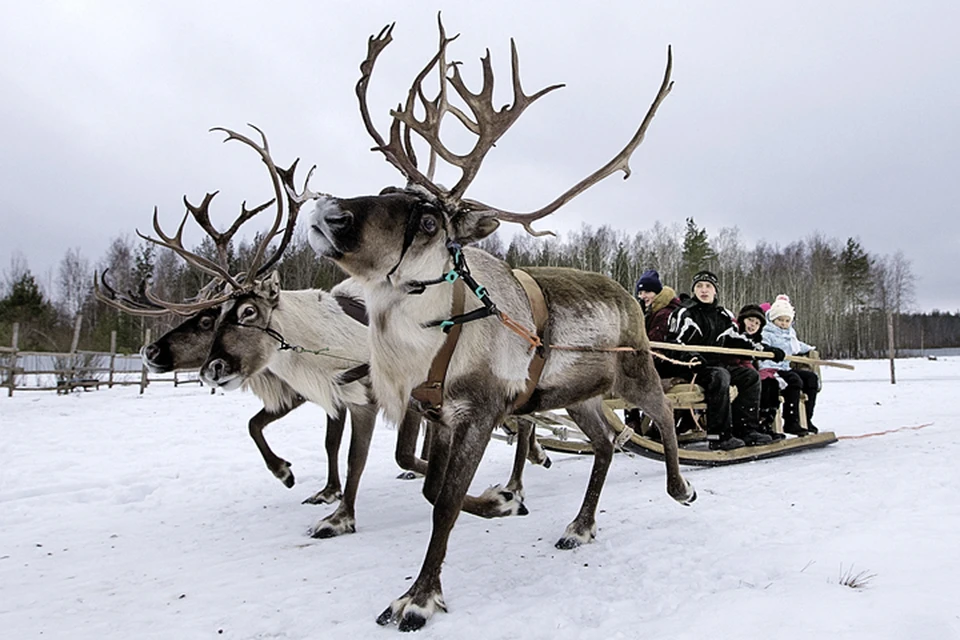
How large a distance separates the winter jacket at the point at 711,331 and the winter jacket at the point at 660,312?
1.35 feet

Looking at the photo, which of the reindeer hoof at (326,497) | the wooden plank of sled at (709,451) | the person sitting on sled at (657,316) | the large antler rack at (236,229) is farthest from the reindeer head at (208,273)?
the person sitting on sled at (657,316)

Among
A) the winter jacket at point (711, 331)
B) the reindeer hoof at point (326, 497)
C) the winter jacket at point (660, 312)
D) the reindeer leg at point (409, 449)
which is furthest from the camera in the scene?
the winter jacket at point (660, 312)

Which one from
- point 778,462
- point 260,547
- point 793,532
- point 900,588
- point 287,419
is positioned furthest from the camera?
point 287,419

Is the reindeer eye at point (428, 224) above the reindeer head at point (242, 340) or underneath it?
above

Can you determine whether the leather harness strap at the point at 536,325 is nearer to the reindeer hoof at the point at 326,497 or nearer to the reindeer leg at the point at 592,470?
the reindeer leg at the point at 592,470

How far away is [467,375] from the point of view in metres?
2.82

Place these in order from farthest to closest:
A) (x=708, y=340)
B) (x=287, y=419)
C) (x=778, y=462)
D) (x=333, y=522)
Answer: (x=287, y=419), (x=708, y=340), (x=778, y=462), (x=333, y=522)

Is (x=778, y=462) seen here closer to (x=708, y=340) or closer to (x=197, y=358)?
(x=708, y=340)

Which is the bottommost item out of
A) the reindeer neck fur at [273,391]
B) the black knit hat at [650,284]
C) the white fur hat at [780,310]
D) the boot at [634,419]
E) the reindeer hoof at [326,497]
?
the reindeer hoof at [326,497]

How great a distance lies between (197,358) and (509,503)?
9.87 ft

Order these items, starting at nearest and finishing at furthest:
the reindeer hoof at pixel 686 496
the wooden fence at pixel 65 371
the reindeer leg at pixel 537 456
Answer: the reindeer hoof at pixel 686 496, the reindeer leg at pixel 537 456, the wooden fence at pixel 65 371

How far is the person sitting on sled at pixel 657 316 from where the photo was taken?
680 centimetres

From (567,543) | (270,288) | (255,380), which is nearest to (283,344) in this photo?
(270,288)

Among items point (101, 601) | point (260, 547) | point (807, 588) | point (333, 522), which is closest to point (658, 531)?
point (807, 588)
